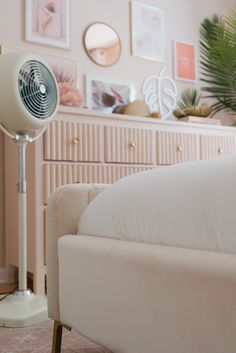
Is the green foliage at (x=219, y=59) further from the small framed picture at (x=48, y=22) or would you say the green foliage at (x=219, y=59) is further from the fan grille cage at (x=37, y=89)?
the fan grille cage at (x=37, y=89)

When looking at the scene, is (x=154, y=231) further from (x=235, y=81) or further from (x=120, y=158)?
(x=235, y=81)

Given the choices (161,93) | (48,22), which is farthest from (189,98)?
(48,22)

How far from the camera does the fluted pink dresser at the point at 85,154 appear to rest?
2.15 m

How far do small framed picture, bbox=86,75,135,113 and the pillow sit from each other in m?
1.92

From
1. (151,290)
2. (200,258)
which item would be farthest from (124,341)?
(200,258)

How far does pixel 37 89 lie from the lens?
6.24 ft

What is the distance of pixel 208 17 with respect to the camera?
3.61 m

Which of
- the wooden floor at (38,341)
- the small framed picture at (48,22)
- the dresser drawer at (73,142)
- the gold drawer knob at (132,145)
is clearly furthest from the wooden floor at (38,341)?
the small framed picture at (48,22)

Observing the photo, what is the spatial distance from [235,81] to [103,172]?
165cm

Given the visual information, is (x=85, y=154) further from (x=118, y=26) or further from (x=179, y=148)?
(x=118, y=26)

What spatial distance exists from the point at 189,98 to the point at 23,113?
1.94 meters

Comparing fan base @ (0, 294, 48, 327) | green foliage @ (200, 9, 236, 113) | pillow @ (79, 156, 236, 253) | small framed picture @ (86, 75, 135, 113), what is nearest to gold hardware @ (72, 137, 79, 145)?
small framed picture @ (86, 75, 135, 113)

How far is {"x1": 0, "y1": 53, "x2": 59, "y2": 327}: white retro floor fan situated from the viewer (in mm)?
1741

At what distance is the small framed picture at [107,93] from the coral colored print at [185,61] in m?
0.54
